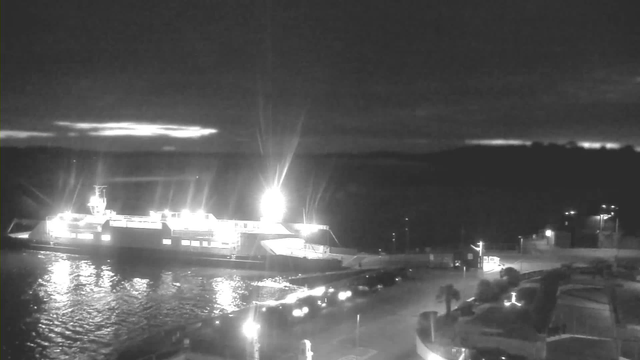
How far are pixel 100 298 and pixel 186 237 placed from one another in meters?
3.17

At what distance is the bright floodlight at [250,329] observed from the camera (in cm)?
431

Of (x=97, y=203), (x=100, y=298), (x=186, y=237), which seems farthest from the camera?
(x=97, y=203)

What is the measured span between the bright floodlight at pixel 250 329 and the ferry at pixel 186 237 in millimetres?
4352

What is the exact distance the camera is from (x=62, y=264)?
35.7 ft

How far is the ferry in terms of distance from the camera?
33.0 ft

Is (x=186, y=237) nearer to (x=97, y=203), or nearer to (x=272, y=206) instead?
(x=272, y=206)

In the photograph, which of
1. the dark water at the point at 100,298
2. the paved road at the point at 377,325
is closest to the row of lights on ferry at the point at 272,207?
the dark water at the point at 100,298

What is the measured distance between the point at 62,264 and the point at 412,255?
24.1 feet

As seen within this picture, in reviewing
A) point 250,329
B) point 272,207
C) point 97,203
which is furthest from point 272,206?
point 250,329

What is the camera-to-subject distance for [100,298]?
798 centimetres

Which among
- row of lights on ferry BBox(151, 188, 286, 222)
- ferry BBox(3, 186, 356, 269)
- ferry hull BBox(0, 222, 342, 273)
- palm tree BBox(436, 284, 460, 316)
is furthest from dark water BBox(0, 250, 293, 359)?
palm tree BBox(436, 284, 460, 316)

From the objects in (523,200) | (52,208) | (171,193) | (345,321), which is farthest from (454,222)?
(345,321)

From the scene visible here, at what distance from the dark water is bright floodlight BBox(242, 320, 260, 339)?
5.00 feet

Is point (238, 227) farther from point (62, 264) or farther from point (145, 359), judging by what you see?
point (145, 359)
